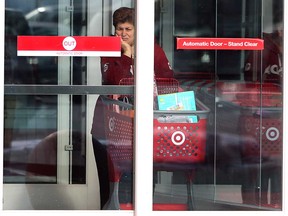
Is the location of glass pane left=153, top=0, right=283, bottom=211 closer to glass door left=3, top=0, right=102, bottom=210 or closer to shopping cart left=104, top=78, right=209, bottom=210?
shopping cart left=104, top=78, right=209, bottom=210

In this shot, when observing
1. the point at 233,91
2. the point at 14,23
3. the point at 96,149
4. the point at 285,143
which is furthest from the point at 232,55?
the point at 14,23

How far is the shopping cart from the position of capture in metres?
4.64

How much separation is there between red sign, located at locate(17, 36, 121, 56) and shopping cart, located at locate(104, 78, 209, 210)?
0.27 meters

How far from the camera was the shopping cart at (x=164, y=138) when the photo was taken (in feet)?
15.2

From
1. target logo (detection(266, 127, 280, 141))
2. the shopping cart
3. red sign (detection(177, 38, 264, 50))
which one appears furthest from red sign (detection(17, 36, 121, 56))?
target logo (detection(266, 127, 280, 141))

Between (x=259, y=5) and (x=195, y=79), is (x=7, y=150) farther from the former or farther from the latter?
(x=259, y=5)

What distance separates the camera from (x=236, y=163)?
473 cm

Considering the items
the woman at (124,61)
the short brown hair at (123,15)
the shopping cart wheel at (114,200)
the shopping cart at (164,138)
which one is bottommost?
the shopping cart wheel at (114,200)

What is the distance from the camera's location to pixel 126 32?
182 inches

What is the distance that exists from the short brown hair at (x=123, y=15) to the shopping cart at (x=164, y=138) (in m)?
0.43

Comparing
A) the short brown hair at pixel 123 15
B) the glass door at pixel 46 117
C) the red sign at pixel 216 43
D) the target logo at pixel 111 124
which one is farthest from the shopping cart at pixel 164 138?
the short brown hair at pixel 123 15

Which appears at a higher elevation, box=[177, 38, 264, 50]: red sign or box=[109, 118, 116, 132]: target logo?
box=[177, 38, 264, 50]: red sign

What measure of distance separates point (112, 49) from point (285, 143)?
56.7 inches

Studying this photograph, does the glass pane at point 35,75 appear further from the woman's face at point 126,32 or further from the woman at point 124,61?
the woman's face at point 126,32
